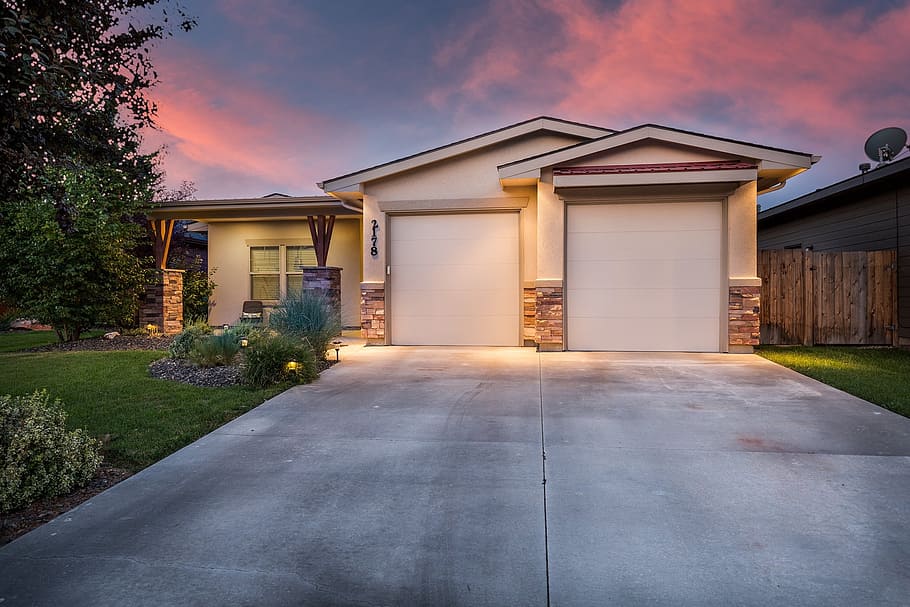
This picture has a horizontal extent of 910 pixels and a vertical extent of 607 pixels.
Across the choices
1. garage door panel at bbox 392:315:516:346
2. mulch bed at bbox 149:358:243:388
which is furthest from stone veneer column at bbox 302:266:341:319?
mulch bed at bbox 149:358:243:388

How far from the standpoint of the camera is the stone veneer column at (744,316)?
872cm

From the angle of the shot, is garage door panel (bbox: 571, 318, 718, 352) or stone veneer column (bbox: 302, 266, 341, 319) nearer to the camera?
garage door panel (bbox: 571, 318, 718, 352)

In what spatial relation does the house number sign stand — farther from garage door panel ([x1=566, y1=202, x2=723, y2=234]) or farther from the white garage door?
garage door panel ([x1=566, y1=202, x2=723, y2=234])

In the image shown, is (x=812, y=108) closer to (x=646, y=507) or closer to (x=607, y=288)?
(x=607, y=288)

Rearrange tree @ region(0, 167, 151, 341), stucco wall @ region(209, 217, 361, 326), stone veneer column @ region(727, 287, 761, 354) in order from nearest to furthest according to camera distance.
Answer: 1. stone veneer column @ region(727, 287, 761, 354)
2. tree @ region(0, 167, 151, 341)
3. stucco wall @ region(209, 217, 361, 326)

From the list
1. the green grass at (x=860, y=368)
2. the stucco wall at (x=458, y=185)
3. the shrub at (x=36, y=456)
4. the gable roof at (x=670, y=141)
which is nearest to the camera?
the shrub at (x=36, y=456)

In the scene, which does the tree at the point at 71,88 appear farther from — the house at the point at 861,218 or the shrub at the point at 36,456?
the house at the point at 861,218

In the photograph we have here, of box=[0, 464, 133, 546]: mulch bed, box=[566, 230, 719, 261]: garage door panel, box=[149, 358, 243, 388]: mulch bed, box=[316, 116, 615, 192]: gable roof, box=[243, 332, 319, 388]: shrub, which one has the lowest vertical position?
box=[0, 464, 133, 546]: mulch bed

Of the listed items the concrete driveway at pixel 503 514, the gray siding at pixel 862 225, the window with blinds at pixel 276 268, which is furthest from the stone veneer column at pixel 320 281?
the gray siding at pixel 862 225

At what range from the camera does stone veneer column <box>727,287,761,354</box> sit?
28.6 ft

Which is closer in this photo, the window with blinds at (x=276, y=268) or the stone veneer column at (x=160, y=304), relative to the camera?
the stone veneer column at (x=160, y=304)

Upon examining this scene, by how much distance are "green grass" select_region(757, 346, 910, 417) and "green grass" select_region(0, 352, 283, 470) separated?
6.29 metres

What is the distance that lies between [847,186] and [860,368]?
4.90 metres

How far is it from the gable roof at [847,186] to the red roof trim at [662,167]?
279 centimetres
